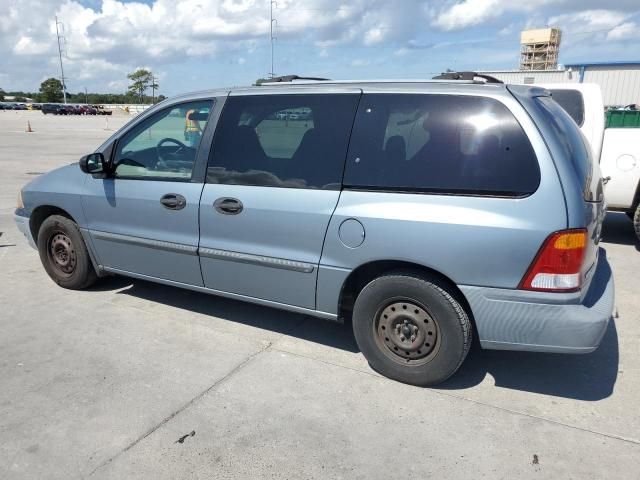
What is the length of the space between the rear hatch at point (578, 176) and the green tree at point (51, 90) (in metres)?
123

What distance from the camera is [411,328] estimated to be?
10.7 feet

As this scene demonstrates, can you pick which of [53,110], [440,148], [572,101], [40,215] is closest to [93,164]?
[40,215]

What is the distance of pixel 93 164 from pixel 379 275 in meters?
2.60

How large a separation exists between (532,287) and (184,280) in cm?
258

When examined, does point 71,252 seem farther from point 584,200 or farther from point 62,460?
point 584,200

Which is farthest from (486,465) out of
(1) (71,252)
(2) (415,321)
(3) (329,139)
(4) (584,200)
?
(1) (71,252)

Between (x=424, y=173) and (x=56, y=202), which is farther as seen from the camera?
(x=56, y=202)

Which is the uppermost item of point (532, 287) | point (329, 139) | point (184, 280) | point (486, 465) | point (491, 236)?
point (329, 139)

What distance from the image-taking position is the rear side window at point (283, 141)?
3395mm

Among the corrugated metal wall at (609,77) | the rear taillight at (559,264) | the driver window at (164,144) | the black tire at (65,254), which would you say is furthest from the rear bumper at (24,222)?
the corrugated metal wall at (609,77)

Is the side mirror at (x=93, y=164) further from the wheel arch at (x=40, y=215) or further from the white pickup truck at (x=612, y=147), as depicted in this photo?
the white pickup truck at (x=612, y=147)

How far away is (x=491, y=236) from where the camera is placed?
285cm

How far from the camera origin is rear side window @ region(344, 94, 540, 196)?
288cm

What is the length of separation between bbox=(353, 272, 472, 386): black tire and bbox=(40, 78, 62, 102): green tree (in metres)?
123
